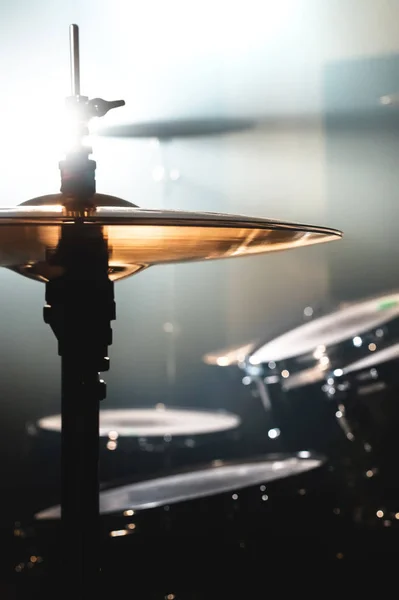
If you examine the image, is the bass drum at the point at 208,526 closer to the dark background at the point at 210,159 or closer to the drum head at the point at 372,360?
the drum head at the point at 372,360

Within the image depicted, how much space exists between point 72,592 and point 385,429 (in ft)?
2.18

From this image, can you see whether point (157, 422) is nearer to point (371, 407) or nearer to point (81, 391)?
point (371, 407)

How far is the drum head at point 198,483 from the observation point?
2.96ft

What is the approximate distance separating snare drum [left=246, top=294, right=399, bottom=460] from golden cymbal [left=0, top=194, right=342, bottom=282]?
430mm

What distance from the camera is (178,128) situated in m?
1.52

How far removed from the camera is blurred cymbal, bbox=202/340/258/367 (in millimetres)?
1468

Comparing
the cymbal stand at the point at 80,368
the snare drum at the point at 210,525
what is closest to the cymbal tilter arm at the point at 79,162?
the cymbal stand at the point at 80,368

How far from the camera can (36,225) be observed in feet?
1.56

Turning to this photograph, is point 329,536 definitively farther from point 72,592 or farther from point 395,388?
point 72,592

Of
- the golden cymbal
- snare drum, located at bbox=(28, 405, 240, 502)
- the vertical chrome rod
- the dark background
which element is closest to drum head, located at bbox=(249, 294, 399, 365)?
the dark background

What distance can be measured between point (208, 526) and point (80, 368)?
0.39 meters

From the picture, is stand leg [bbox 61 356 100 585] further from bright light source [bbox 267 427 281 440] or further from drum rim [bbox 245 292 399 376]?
bright light source [bbox 267 427 281 440]

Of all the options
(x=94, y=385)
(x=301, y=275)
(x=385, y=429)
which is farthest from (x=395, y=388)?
(x=94, y=385)

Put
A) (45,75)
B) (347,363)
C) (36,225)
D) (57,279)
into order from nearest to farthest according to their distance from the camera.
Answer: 1. (36,225)
2. (57,279)
3. (347,363)
4. (45,75)
